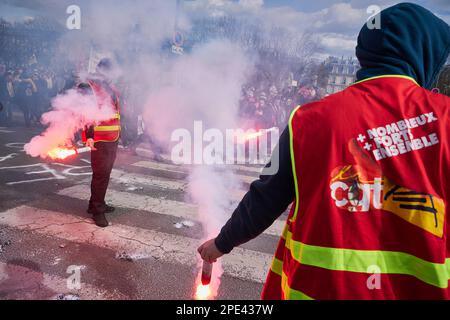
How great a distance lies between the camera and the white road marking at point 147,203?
196 inches

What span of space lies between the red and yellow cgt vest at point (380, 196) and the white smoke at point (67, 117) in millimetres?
3811

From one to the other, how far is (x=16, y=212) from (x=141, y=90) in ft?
18.4

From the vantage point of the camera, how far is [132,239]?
4.04m

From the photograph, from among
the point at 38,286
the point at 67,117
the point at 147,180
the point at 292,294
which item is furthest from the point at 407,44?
the point at 147,180

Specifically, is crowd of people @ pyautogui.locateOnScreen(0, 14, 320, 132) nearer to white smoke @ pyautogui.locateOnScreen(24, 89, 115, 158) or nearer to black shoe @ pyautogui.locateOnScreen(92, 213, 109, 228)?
white smoke @ pyautogui.locateOnScreen(24, 89, 115, 158)

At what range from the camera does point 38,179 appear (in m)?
6.02

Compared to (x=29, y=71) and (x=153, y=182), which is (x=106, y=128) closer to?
(x=153, y=182)

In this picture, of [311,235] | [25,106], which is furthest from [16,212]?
[25,106]

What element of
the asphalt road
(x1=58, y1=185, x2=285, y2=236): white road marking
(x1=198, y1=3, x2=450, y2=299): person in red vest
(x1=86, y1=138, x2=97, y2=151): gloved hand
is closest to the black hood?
(x1=198, y1=3, x2=450, y2=299): person in red vest

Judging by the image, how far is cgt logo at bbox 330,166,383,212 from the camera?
1.10 meters

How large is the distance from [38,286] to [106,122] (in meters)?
2.20

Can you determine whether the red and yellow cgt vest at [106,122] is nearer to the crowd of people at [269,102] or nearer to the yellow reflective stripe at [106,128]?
the yellow reflective stripe at [106,128]

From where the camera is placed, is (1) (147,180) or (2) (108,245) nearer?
(2) (108,245)
